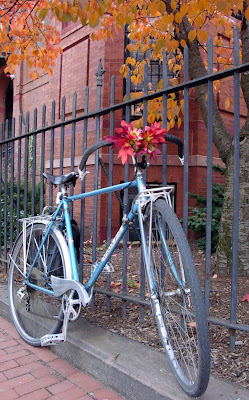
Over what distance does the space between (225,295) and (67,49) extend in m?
7.38

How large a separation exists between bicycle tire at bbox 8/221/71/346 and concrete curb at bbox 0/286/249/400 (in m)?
0.21

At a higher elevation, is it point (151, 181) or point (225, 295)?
point (151, 181)

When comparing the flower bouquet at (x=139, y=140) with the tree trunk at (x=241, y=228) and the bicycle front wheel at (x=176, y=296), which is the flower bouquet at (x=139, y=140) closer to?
the bicycle front wheel at (x=176, y=296)

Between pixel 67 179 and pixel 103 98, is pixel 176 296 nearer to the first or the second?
pixel 67 179

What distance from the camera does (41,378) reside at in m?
2.44

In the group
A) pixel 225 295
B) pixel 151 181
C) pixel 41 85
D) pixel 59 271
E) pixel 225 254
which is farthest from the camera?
pixel 41 85

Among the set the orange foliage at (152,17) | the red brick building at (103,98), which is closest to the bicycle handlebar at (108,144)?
the orange foliage at (152,17)

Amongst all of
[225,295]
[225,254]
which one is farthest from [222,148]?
[225,295]

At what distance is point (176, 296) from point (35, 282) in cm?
145

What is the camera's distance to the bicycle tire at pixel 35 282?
9.39 feet

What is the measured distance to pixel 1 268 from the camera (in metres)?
4.75

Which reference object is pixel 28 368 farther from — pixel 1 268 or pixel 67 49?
pixel 67 49

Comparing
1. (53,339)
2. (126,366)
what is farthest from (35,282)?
(126,366)

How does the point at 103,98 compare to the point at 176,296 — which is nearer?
the point at 176,296
